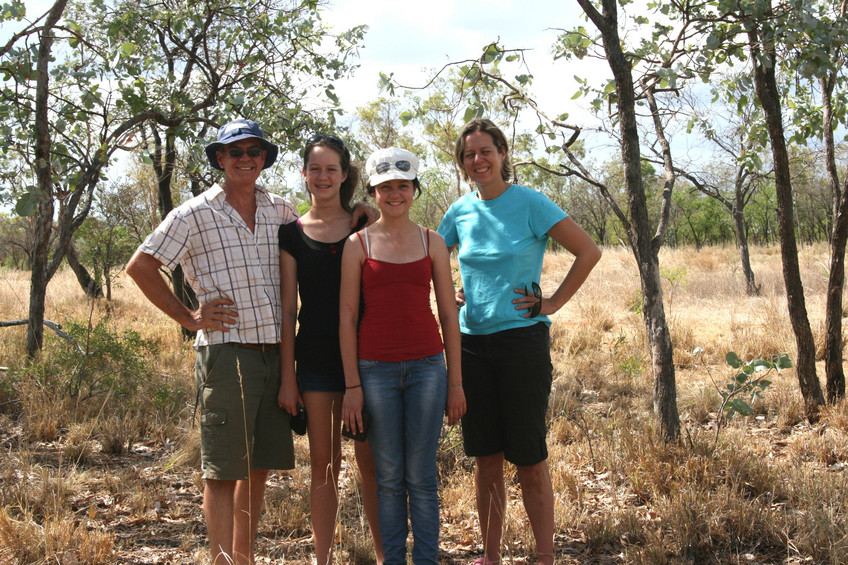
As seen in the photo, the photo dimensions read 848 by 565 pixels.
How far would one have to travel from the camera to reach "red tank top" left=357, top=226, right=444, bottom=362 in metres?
2.62

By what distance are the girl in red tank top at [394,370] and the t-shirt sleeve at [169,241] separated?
2.18 ft

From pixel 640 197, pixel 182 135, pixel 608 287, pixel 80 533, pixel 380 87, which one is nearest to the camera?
pixel 80 533

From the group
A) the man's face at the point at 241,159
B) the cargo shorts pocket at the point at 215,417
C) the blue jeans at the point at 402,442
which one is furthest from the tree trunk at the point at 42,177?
the blue jeans at the point at 402,442

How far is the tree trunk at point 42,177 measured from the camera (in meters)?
5.24

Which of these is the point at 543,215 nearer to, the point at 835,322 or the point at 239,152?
the point at 239,152

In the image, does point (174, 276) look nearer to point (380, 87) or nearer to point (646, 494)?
point (380, 87)

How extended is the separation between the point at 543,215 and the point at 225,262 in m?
1.36

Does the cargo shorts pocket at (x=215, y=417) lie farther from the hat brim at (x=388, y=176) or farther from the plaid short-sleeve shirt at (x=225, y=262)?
the hat brim at (x=388, y=176)

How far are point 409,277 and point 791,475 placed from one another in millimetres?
2608

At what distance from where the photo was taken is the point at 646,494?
375cm

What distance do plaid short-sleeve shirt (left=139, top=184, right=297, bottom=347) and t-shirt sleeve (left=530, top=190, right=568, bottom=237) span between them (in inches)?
45.8

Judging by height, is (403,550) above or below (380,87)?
below

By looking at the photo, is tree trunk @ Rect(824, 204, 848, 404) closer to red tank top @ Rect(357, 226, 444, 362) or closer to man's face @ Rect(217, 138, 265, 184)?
red tank top @ Rect(357, 226, 444, 362)

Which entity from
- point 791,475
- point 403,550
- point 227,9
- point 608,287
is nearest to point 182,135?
point 227,9
